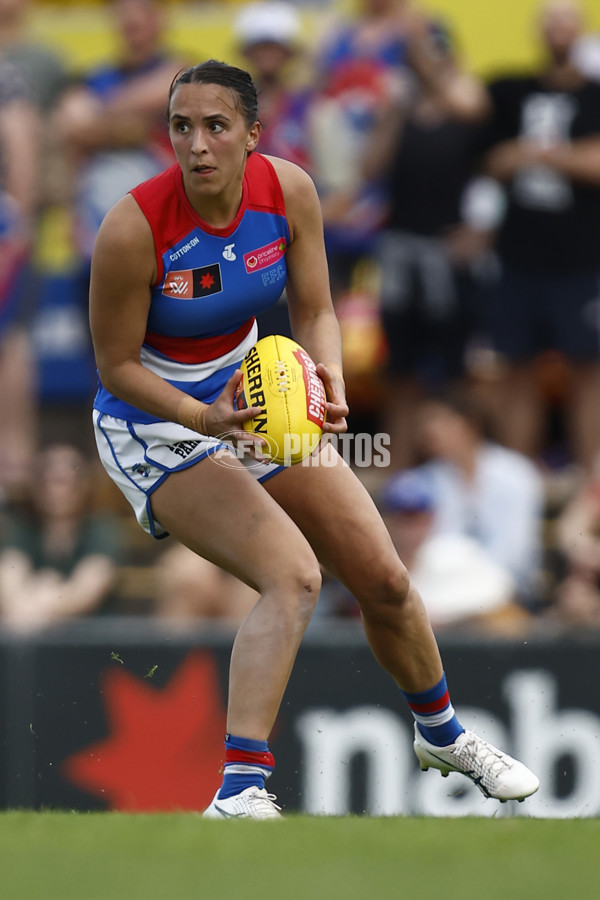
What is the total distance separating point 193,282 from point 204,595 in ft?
13.7

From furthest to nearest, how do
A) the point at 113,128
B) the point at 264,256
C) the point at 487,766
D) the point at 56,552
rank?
1. the point at 113,128
2. the point at 56,552
3. the point at 487,766
4. the point at 264,256

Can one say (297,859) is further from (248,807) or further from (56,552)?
(56,552)

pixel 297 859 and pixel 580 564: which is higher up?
pixel 580 564

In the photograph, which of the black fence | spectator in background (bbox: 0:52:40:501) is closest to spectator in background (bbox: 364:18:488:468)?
the black fence

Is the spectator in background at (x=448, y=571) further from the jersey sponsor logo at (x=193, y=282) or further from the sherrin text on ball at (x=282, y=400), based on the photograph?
the jersey sponsor logo at (x=193, y=282)

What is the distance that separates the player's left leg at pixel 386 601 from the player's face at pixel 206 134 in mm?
1004

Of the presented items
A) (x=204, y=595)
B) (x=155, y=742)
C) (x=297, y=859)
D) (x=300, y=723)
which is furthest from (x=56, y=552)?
(x=297, y=859)

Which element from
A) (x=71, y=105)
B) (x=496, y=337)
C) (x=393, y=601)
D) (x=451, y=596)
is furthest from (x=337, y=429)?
(x=71, y=105)

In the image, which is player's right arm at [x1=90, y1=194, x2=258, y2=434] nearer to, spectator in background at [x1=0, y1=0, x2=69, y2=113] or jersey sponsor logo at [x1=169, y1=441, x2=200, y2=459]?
jersey sponsor logo at [x1=169, y1=441, x2=200, y2=459]

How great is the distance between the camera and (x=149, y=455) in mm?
4949

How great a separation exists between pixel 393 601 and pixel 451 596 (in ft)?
10.8

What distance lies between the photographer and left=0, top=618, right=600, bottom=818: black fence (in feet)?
25.4

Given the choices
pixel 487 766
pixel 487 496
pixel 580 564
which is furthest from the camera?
pixel 487 496

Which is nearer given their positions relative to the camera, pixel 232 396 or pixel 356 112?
pixel 232 396
